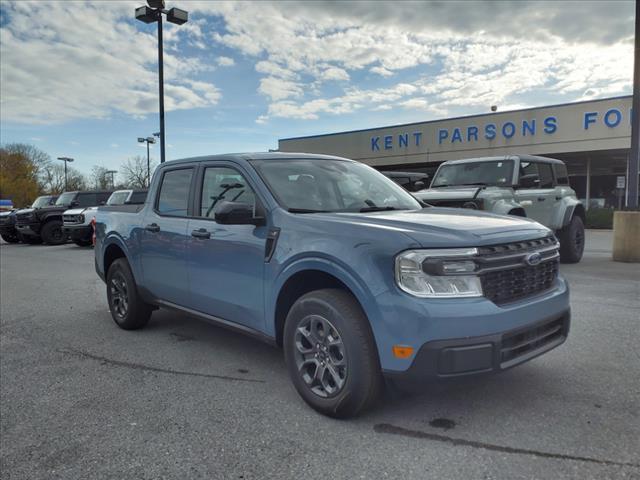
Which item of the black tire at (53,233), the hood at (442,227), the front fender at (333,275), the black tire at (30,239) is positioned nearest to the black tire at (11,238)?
the black tire at (30,239)

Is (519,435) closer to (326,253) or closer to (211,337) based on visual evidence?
(326,253)

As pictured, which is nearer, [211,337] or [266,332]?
[266,332]

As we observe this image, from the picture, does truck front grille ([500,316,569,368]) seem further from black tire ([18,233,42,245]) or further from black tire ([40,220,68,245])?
black tire ([18,233,42,245])

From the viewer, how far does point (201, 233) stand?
→ 4.29 meters

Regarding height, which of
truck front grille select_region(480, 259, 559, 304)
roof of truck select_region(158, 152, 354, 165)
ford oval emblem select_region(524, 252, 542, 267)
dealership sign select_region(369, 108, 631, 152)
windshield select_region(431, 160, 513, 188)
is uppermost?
dealership sign select_region(369, 108, 631, 152)

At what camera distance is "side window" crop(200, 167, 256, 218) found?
4066 mm

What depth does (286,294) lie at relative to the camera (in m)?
3.61

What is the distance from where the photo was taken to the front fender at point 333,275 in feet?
9.77

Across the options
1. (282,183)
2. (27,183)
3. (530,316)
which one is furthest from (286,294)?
(27,183)

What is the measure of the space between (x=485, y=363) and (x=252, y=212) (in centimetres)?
184

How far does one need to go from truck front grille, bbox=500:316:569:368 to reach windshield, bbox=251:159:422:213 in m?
1.40

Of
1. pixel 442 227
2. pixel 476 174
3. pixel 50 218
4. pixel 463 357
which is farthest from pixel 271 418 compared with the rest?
pixel 50 218

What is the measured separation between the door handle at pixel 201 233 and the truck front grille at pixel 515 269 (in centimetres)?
222

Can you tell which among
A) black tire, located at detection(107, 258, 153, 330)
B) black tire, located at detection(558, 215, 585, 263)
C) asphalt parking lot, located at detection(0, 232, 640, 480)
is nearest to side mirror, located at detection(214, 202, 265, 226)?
asphalt parking lot, located at detection(0, 232, 640, 480)
